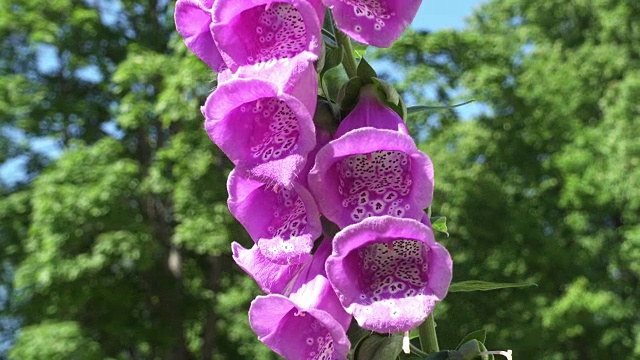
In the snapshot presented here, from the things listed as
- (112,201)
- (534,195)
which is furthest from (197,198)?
(534,195)

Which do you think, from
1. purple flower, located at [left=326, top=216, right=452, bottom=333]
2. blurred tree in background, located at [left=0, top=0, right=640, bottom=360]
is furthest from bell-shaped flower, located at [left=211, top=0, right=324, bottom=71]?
blurred tree in background, located at [left=0, top=0, right=640, bottom=360]

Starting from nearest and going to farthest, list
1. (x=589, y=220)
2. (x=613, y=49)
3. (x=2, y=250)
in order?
(x=2, y=250)
(x=589, y=220)
(x=613, y=49)

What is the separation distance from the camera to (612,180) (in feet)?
33.8

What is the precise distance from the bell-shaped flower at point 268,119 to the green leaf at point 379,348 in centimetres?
22

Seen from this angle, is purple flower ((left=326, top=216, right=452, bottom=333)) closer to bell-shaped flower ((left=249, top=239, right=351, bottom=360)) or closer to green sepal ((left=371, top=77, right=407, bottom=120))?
bell-shaped flower ((left=249, top=239, right=351, bottom=360))

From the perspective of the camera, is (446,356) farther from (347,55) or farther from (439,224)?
(347,55)

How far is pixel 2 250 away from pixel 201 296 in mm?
2751

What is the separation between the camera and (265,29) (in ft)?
3.29

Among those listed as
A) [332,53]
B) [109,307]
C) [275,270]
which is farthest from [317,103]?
[109,307]

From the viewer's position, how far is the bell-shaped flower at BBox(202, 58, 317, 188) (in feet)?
3.07

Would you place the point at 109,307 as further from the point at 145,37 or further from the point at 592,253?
the point at 592,253

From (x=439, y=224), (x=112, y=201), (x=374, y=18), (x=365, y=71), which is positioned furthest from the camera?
(x=112, y=201)

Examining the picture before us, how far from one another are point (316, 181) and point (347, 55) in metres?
0.21

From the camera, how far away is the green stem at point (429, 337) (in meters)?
1.07
